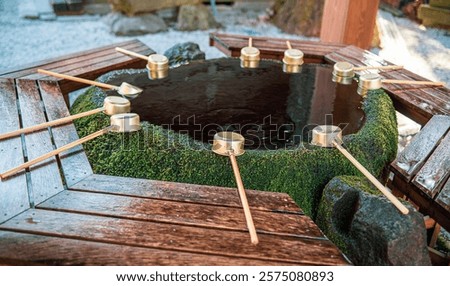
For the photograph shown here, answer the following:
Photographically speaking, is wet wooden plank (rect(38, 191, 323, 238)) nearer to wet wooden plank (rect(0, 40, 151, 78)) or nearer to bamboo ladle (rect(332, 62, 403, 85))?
bamboo ladle (rect(332, 62, 403, 85))

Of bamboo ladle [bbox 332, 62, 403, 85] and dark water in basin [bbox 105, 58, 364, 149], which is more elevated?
bamboo ladle [bbox 332, 62, 403, 85]

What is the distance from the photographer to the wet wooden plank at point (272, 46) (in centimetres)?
492

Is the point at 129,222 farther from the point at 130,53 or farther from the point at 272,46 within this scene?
the point at 272,46

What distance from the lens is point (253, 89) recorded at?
13.0ft

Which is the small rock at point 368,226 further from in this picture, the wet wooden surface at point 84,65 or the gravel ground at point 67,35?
the gravel ground at point 67,35

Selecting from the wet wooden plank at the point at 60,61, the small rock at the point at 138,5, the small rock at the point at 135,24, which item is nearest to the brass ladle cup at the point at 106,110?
the wet wooden plank at the point at 60,61

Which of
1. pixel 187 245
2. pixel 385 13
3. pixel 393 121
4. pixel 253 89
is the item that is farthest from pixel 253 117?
pixel 385 13

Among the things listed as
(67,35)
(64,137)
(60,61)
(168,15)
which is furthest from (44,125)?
(168,15)

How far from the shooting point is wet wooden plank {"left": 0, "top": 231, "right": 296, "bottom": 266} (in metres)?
1.83

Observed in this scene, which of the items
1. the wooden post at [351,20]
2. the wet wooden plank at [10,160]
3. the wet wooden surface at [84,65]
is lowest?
the wet wooden plank at [10,160]

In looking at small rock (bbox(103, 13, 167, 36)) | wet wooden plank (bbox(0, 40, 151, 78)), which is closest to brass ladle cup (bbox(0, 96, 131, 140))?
wet wooden plank (bbox(0, 40, 151, 78))

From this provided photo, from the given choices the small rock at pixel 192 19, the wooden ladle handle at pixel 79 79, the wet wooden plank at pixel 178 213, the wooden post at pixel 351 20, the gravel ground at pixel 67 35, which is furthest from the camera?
the small rock at pixel 192 19

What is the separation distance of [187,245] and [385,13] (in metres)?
9.91
